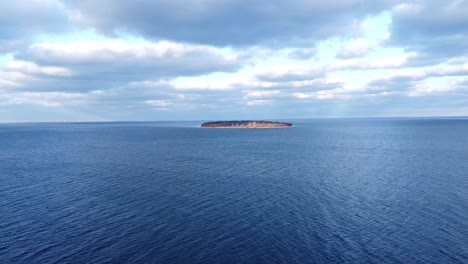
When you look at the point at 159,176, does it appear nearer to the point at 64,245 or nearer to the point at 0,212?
the point at 0,212

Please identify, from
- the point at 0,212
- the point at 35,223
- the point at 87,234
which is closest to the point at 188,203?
the point at 87,234

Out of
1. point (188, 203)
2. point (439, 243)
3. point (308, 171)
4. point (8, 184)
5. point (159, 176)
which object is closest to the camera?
point (439, 243)

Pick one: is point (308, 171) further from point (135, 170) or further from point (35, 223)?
point (35, 223)

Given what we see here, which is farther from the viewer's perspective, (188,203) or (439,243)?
(188,203)

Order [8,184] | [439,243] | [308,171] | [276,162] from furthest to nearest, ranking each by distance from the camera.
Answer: [276,162]
[308,171]
[8,184]
[439,243]

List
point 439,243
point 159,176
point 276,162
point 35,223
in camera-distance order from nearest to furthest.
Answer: point 439,243 < point 35,223 < point 159,176 < point 276,162

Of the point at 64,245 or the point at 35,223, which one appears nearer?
the point at 64,245

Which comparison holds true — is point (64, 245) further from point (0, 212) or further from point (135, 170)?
point (135, 170)

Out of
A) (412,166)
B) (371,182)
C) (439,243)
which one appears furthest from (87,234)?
(412,166)

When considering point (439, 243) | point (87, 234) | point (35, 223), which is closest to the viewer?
point (439, 243)
